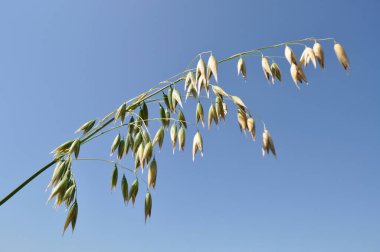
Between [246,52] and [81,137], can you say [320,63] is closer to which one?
[246,52]

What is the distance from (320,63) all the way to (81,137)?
123cm

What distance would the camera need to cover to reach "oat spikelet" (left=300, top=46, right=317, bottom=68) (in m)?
1.85

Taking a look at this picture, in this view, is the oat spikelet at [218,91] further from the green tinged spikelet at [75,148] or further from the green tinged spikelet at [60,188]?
the green tinged spikelet at [60,188]

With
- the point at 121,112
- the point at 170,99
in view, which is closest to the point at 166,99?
the point at 170,99

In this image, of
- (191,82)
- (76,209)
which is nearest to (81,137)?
(76,209)

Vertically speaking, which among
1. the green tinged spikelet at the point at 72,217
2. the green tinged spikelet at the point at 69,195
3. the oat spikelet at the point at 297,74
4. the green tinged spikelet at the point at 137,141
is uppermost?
the oat spikelet at the point at 297,74

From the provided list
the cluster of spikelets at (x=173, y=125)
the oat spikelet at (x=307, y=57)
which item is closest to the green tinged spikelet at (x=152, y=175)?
the cluster of spikelets at (x=173, y=125)

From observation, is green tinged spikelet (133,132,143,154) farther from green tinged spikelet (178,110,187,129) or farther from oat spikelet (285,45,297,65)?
oat spikelet (285,45,297,65)

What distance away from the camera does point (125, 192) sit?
201 centimetres

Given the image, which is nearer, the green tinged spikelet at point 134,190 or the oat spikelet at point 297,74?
the oat spikelet at point 297,74

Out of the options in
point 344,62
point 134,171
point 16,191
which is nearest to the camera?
point 16,191

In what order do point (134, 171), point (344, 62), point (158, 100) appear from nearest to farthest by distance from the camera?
point (344, 62) → point (134, 171) → point (158, 100)

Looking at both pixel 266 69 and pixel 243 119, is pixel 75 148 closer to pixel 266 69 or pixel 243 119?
pixel 243 119

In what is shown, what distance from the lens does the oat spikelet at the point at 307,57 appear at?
6.07 ft
